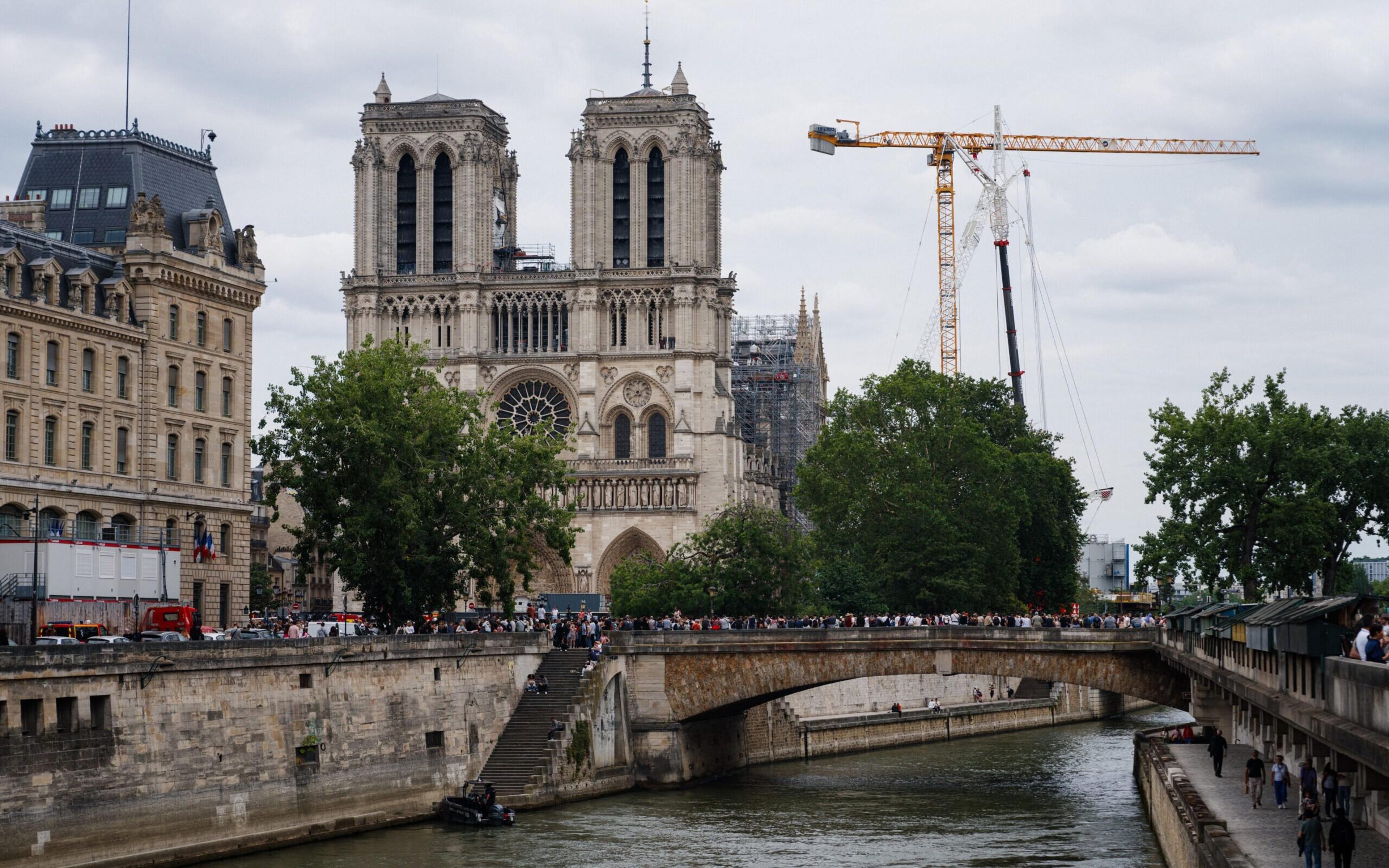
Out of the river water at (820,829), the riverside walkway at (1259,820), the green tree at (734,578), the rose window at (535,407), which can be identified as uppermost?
the rose window at (535,407)

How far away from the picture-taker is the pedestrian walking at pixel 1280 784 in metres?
41.2

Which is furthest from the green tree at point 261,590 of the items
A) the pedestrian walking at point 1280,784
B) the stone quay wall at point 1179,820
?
the pedestrian walking at point 1280,784

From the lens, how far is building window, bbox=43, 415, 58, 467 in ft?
210

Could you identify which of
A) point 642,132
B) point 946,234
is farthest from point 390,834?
point 946,234

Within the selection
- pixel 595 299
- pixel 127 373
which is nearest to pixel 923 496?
pixel 595 299

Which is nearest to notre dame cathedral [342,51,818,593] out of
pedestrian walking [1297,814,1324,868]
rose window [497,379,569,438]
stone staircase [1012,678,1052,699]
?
rose window [497,379,569,438]

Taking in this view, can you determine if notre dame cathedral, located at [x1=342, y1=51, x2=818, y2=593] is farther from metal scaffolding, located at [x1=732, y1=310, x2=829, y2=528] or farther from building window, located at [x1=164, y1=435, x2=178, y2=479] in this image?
building window, located at [x1=164, y1=435, x2=178, y2=479]

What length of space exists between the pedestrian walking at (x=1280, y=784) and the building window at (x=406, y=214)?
299 ft

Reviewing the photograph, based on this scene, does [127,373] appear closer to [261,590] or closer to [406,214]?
[261,590]

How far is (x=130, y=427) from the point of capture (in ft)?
223

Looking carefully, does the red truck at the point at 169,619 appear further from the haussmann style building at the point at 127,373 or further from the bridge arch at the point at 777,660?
the bridge arch at the point at 777,660

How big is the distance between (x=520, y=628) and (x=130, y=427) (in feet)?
50.5

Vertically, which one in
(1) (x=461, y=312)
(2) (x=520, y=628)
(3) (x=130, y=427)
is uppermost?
(1) (x=461, y=312)

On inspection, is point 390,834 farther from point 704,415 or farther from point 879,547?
point 704,415
